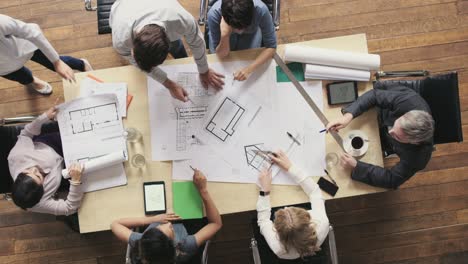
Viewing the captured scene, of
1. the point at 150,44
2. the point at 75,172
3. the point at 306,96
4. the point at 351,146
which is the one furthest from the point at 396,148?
the point at 75,172

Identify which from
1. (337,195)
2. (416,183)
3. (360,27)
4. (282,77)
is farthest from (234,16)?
(416,183)

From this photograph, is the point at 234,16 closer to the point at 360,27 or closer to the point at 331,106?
the point at 331,106

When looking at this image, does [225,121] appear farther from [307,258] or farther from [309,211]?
[307,258]

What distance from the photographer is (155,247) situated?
1.59 metres

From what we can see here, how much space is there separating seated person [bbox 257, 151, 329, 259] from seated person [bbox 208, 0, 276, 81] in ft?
1.62

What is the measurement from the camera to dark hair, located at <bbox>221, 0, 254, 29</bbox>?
1624 mm

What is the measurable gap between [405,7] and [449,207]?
1.44 meters

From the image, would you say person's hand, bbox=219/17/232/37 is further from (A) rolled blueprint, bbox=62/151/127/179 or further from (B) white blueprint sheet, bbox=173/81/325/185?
(A) rolled blueprint, bbox=62/151/127/179

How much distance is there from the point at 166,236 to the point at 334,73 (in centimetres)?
107

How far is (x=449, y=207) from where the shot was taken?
2.54 metres

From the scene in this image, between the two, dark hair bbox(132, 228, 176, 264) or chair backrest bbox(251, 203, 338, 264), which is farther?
chair backrest bbox(251, 203, 338, 264)

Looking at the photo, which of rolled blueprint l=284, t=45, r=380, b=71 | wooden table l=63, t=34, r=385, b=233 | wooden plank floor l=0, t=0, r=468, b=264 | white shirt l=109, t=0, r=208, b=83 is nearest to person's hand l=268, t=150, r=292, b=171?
wooden table l=63, t=34, r=385, b=233

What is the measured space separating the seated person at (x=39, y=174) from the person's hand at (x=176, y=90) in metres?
0.56

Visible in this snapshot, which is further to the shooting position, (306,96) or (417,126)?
(306,96)
